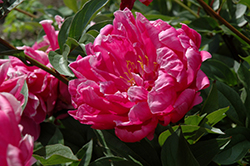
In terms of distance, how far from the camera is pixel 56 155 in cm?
56

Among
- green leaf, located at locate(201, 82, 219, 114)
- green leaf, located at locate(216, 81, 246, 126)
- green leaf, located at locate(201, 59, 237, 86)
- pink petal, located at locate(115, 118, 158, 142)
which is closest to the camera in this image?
pink petal, located at locate(115, 118, 158, 142)

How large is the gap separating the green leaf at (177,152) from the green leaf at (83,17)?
336mm

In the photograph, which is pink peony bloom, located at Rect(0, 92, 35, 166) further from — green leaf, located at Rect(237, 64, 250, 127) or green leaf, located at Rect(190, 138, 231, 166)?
green leaf, located at Rect(237, 64, 250, 127)

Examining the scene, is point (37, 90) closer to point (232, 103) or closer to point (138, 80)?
point (138, 80)

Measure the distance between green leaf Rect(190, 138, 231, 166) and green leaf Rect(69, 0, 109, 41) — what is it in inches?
15.2

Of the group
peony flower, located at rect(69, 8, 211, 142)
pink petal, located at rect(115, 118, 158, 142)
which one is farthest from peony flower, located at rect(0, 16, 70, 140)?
pink petal, located at rect(115, 118, 158, 142)

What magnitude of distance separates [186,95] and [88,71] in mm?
220

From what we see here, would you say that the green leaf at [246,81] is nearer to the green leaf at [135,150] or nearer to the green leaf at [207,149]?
the green leaf at [207,149]

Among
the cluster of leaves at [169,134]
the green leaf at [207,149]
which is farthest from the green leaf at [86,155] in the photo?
the green leaf at [207,149]

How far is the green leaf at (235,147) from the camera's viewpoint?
0.65 metres

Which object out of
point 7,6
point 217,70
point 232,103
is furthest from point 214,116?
point 7,6

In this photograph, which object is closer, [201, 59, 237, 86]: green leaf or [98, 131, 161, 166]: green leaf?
[98, 131, 161, 166]: green leaf

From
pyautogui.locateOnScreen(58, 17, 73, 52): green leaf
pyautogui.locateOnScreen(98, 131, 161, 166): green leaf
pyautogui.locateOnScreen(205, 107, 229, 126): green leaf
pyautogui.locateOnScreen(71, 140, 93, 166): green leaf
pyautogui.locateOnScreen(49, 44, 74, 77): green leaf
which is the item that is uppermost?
pyautogui.locateOnScreen(58, 17, 73, 52): green leaf

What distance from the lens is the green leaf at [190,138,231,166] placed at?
1.92 ft
